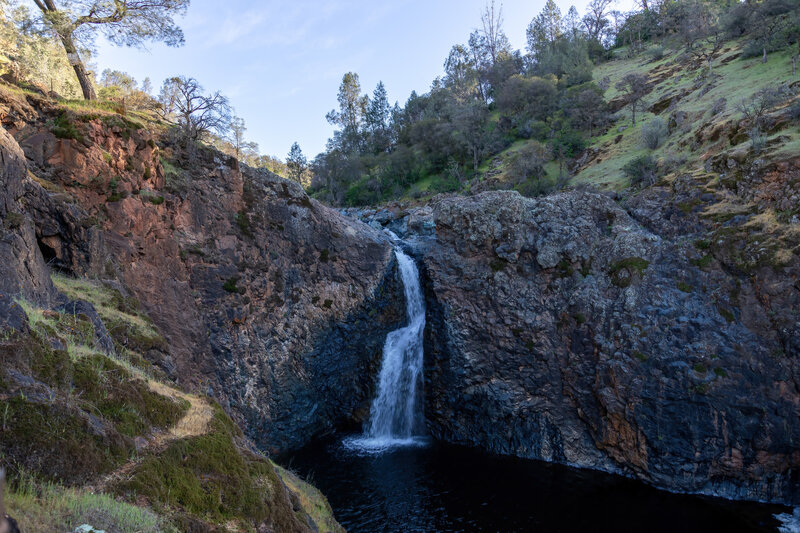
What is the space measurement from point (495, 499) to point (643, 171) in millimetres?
20016

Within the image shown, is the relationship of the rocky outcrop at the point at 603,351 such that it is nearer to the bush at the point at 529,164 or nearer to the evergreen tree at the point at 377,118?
the bush at the point at 529,164

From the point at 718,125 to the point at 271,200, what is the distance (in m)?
24.0

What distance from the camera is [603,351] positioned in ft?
63.0

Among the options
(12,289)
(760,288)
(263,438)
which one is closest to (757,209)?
(760,288)

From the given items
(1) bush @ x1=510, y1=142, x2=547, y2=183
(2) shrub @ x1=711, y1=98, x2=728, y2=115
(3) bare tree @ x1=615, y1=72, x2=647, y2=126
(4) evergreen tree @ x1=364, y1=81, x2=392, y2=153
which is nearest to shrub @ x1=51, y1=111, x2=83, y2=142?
(1) bush @ x1=510, y1=142, x2=547, y2=183

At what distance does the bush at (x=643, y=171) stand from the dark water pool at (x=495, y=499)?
52.8ft

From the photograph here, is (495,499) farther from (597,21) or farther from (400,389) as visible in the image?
(597,21)

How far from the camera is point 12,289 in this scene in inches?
324

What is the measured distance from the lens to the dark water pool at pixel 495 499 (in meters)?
14.7

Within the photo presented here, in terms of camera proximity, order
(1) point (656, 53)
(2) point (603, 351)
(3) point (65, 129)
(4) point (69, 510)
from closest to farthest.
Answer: (4) point (69, 510), (3) point (65, 129), (2) point (603, 351), (1) point (656, 53)

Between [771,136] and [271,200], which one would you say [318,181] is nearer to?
[271,200]

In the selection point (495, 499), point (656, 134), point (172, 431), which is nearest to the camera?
point (172, 431)

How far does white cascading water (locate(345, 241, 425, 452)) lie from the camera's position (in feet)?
71.9

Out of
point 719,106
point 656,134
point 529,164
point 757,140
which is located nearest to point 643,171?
point 656,134
